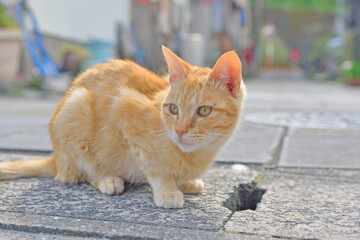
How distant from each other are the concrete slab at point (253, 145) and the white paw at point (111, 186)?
619mm

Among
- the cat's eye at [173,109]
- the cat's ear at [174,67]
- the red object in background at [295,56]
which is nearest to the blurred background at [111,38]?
the cat's ear at [174,67]

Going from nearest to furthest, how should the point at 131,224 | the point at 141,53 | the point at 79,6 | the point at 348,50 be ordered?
1. the point at 131,224
2. the point at 79,6
3. the point at 141,53
4. the point at 348,50

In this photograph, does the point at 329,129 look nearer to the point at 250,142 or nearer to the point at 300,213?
the point at 250,142

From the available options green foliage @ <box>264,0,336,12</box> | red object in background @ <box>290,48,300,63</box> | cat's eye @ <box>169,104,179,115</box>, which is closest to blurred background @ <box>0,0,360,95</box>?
cat's eye @ <box>169,104,179,115</box>

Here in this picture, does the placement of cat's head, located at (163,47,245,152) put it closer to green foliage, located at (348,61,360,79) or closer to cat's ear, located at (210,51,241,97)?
cat's ear, located at (210,51,241,97)

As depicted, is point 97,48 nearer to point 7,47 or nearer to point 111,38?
point 111,38

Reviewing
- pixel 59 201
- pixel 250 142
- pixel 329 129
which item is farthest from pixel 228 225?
pixel 329 129

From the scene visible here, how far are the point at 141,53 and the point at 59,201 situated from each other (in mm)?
8948

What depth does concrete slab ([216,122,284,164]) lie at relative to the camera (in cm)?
252

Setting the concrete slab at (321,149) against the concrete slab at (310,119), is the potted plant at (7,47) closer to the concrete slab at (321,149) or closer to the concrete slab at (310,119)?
the concrete slab at (310,119)

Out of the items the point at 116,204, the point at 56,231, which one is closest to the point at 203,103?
the point at 116,204

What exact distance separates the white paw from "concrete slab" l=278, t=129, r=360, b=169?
0.99 meters

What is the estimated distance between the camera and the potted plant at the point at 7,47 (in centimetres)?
684

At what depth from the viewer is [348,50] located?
11695 mm
